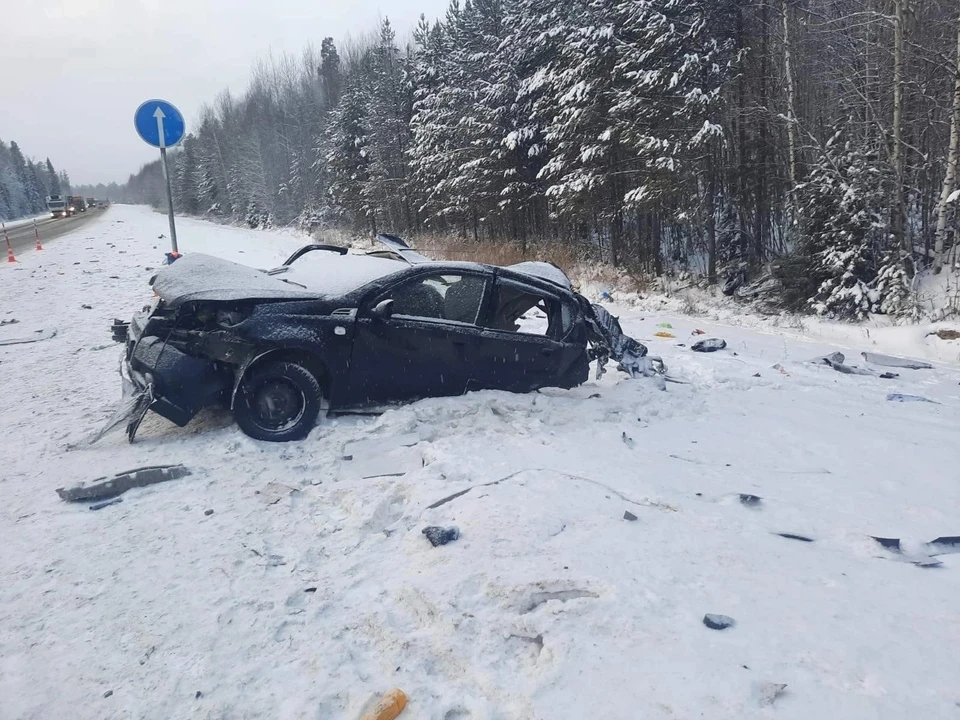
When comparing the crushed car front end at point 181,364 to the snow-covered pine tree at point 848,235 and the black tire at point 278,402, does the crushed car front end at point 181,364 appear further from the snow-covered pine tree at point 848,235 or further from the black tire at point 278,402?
the snow-covered pine tree at point 848,235

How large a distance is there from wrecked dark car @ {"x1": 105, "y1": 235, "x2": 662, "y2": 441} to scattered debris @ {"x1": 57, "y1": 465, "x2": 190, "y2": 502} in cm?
61

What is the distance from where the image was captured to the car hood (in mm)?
4758

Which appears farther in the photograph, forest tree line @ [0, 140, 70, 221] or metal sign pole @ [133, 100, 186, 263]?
forest tree line @ [0, 140, 70, 221]

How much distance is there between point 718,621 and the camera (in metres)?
2.62

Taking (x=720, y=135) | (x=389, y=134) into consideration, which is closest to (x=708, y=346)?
(x=720, y=135)

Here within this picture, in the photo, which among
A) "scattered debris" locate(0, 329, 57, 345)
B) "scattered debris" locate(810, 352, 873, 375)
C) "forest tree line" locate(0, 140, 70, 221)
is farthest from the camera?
"forest tree line" locate(0, 140, 70, 221)

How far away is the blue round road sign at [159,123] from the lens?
8.16 m

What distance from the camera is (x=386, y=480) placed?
4066 millimetres

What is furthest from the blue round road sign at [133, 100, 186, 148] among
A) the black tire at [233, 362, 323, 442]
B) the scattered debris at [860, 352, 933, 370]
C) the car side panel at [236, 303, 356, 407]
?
the scattered debris at [860, 352, 933, 370]

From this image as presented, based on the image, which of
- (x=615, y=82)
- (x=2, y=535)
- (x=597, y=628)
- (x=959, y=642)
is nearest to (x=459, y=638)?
(x=597, y=628)

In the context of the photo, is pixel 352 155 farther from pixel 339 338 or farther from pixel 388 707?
pixel 388 707

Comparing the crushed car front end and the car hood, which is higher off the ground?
the car hood

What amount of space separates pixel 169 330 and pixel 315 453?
1.57 meters

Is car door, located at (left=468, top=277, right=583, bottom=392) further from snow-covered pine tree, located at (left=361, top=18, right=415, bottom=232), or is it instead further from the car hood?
snow-covered pine tree, located at (left=361, top=18, right=415, bottom=232)
